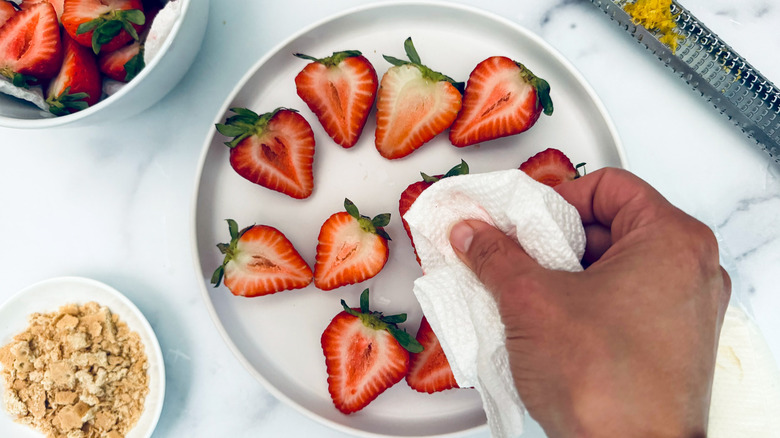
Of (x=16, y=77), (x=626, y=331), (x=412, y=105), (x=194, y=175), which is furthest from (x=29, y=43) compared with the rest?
(x=626, y=331)

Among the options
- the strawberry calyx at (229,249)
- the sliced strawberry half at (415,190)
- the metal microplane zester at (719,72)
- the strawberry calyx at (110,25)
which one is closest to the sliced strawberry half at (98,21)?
the strawberry calyx at (110,25)

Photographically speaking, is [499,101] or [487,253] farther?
[499,101]

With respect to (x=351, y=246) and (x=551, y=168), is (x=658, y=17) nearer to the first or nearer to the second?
(x=551, y=168)

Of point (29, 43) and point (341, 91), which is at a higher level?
point (341, 91)

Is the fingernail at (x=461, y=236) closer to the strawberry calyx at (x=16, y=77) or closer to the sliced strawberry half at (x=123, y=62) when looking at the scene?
A: the sliced strawberry half at (x=123, y=62)

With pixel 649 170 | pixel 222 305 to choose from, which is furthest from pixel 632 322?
pixel 222 305

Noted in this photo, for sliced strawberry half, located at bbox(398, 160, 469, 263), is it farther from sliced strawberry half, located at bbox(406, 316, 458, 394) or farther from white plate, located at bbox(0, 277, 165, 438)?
white plate, located at bbox(0, 277, 165, 438)
